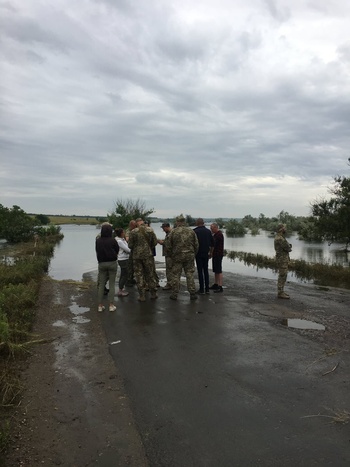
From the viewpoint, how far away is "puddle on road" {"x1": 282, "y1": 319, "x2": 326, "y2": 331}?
743 cm

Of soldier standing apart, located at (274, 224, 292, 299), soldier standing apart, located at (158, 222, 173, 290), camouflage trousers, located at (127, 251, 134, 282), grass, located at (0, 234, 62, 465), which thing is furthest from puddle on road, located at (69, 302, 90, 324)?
soldier standing apart, located at (274, 224, 292, 299)

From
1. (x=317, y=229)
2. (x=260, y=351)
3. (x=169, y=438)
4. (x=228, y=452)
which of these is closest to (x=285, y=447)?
(x=228, y=452)

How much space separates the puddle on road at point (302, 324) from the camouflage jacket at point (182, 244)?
2976mm

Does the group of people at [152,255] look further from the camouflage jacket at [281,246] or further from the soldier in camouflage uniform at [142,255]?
the camouflage jacket at [281,246]

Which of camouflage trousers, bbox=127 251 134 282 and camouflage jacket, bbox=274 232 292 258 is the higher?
camouflage jacket, bbox=274 232 292 258

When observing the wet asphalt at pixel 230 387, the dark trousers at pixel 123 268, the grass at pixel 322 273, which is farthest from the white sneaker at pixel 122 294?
the grass at pixel 322 273

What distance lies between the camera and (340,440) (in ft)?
11.4

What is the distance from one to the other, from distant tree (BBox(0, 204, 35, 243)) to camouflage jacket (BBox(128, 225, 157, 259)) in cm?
3583

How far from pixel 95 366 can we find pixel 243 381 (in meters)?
2.10

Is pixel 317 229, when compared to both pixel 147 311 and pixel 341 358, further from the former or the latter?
pixel 341 358

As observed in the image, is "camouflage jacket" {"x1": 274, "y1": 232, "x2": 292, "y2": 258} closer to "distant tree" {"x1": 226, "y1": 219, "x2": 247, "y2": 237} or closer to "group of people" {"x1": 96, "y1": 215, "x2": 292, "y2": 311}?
"group of people" {"x1": 96, "y1": 215, "x2": 292, "y2": 311}

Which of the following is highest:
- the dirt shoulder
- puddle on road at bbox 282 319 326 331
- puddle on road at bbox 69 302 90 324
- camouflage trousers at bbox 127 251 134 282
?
camouflage trousers at bbox 127 251 134 282

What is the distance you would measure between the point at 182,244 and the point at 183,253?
238mm

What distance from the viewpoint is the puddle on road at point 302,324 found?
7429 millimetres
